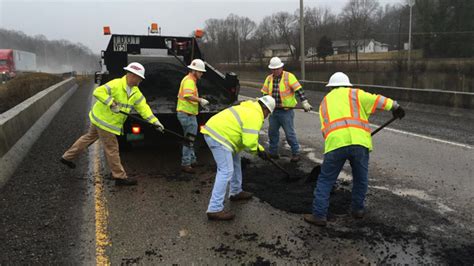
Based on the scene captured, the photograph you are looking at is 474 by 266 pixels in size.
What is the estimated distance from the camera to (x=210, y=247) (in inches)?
140

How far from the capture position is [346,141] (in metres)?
3.90

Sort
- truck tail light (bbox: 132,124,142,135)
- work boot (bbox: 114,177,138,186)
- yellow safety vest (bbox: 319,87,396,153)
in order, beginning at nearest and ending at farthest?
yellow safety vest (bbox: 319,87,396,153) < work boot (bbox: 114,177,138,186) < truck tail light (bbox: 132,124,142,135)

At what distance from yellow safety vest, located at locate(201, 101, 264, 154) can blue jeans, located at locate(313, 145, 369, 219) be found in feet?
2.50

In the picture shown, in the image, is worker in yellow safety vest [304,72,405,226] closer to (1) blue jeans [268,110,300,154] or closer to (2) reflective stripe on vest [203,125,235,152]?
(2) reflective stripe on vest [203,125,235,152]

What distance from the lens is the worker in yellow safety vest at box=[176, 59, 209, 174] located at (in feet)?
19.1

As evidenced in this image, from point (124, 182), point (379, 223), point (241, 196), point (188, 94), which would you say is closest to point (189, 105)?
point (188, 94)

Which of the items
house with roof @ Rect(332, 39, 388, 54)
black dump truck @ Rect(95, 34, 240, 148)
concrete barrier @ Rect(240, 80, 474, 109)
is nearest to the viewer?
black dump truck @ Rect(95, 34, 240, 148)

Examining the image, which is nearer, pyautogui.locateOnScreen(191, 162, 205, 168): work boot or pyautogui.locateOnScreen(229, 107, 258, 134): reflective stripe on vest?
pyautogui.locateOnScreen(229, 107, 258, 134): reflective stripe on vest

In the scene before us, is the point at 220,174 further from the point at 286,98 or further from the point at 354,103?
the point at 286,98

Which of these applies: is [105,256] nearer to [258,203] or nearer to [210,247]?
[210,247]

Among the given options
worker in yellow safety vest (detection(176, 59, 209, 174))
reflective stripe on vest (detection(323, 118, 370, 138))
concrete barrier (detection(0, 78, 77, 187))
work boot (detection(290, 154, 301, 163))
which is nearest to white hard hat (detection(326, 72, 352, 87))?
reflective stripe on vest (detection(323, 118, 370, 138))

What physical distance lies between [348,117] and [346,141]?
25cm

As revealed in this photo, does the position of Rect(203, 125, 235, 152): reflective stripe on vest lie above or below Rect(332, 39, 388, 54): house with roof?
below

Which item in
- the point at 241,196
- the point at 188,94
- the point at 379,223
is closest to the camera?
the point at 379,223
